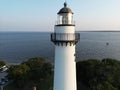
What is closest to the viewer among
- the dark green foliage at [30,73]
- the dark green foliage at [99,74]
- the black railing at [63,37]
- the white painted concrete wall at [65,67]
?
the black railing at [63,37]

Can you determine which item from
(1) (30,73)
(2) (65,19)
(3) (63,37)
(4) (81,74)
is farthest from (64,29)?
(1) (30,73)

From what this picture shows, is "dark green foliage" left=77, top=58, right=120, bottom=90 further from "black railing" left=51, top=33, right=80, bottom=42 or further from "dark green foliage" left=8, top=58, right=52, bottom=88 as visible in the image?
"black railing" left=51, top=33, right=80, bottom=42

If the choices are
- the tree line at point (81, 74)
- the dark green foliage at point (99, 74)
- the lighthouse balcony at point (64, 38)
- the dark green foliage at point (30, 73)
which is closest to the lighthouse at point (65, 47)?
the lighthouse balcony at point (64, 38)

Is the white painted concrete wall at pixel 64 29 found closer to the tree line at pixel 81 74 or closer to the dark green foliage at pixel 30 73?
the tree line at pixel 81 74

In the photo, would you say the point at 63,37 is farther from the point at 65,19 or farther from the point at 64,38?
the point at 65,19

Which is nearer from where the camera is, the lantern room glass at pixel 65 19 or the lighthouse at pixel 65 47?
the lighthouse at pixel 65 47
